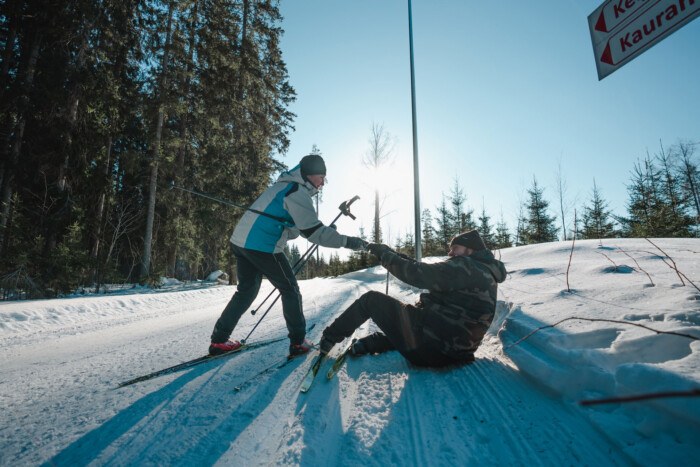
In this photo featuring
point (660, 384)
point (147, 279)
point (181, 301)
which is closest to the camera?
point (660, 384)

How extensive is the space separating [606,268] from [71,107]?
46.2 ft

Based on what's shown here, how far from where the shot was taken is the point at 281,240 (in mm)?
3082

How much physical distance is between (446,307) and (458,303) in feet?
0.33

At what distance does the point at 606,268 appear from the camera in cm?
459

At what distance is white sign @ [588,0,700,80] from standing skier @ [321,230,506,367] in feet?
7.88

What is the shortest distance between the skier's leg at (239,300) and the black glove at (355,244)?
998 millimetres

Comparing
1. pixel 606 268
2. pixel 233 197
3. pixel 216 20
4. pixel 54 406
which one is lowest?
pixel 54 406

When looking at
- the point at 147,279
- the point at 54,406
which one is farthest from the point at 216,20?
the point at 54,406

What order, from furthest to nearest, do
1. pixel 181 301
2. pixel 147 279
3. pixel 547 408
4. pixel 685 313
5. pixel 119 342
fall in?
1. pixel 147 279
2. pixel 181 301
3. pixel 119 342
4. pixel 685 313
5. pixel 547 408

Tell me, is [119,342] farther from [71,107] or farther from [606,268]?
[71,107]

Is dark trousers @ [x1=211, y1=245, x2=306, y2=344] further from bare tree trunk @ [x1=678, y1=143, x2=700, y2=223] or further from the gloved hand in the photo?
bare tree trunk @ [x1=678, y1=143, x2=700, y2=223]

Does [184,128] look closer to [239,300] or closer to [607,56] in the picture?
[239,300]

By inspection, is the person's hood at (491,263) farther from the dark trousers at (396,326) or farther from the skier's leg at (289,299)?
the skier's leg at (289,299)

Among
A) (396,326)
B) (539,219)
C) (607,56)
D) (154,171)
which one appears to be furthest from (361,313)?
(539,219)
